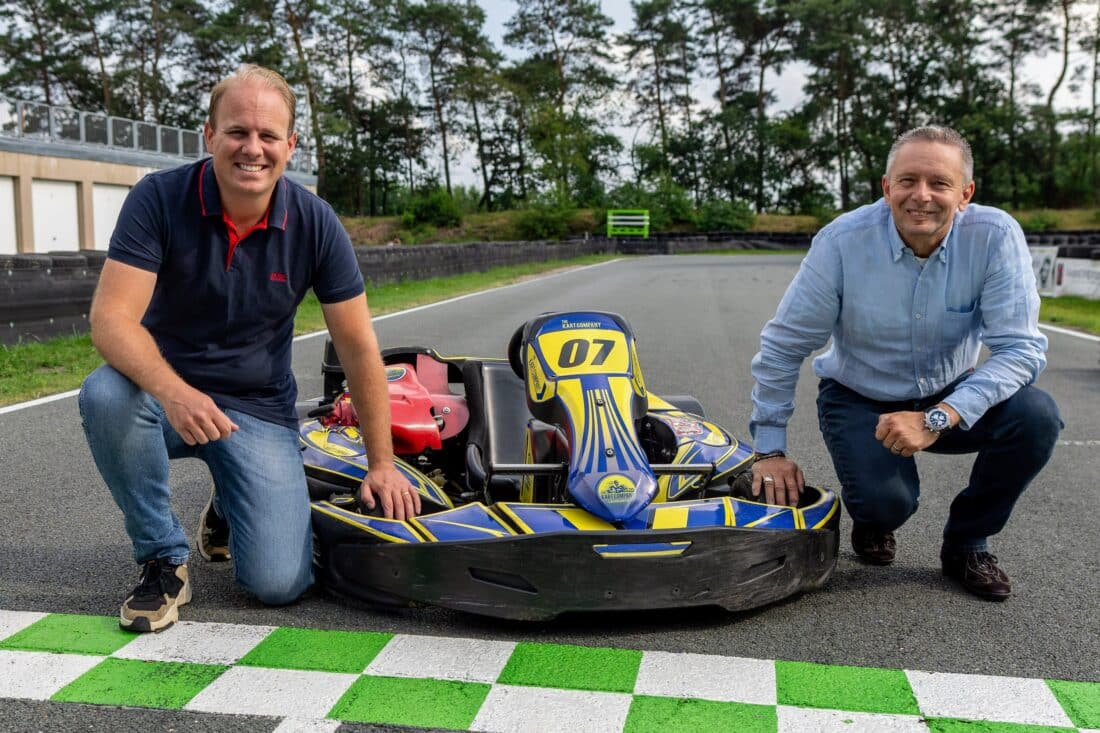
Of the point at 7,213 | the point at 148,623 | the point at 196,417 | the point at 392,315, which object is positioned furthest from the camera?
the point at 7,213

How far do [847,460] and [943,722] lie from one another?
1.22 m

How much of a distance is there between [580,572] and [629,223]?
52.0 m

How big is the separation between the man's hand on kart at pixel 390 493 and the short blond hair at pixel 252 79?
1071 mm

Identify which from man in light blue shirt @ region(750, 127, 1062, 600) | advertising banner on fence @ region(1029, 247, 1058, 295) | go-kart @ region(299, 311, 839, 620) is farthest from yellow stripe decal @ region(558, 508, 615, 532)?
advertising banner on fence @ region(1029, 247, 1058, 295)

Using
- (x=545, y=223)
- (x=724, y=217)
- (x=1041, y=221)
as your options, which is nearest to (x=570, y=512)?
(x=1041, y=221)

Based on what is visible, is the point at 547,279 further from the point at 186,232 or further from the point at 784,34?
the point at 784,34

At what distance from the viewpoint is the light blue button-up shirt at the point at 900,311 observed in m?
3.52

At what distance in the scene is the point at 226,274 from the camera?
10.8 feet

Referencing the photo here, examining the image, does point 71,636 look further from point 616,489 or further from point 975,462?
point 975,462

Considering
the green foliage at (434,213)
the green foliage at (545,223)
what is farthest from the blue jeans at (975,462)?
the green foliage at (434,213)

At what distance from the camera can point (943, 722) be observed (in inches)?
99.8

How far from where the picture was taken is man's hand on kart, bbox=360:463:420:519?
10.6 feet

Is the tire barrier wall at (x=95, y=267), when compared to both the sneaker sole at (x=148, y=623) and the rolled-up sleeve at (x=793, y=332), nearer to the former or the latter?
the sneaker sole at (x=148, y=623)

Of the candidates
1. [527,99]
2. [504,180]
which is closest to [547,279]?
[527,99]
